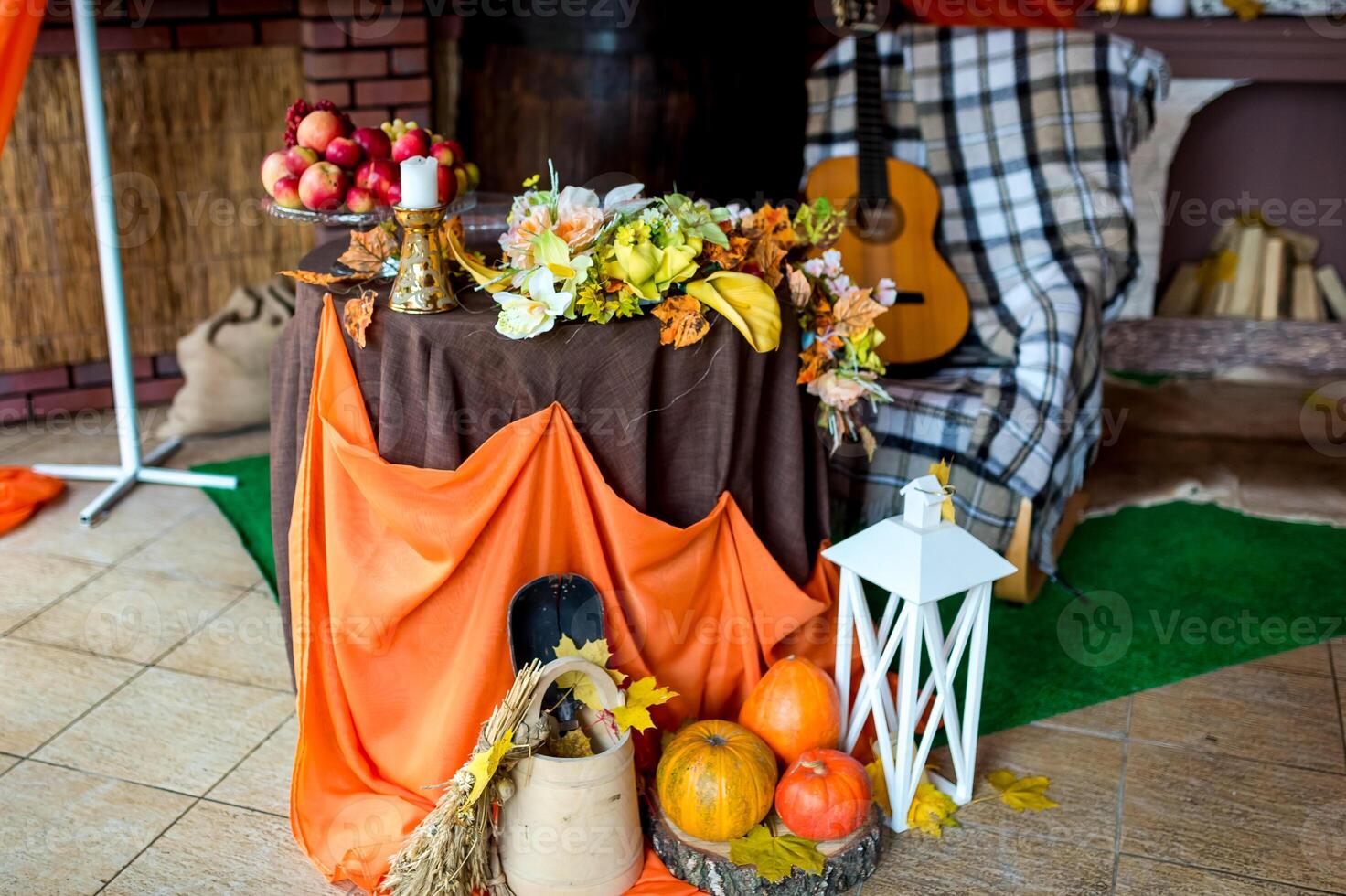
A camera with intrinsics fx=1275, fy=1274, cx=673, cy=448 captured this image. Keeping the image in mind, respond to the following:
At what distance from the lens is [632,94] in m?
3.12

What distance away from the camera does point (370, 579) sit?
1889 millimetres

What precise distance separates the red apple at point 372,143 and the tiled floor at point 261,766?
0.97 metres

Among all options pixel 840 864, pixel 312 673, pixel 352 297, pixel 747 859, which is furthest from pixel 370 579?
pixel 840 864

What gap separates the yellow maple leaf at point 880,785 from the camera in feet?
6.51

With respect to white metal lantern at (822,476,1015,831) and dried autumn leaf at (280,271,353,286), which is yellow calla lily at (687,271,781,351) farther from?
dried autumn leaf at (280,271,353,286)

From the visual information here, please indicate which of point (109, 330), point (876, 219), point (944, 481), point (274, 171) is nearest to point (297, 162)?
point (274, 171)

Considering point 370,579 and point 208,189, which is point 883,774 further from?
point 208,189

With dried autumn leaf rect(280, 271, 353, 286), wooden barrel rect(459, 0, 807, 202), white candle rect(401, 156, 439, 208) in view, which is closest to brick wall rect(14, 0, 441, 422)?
wooden barrel rect(459, 0, 807, 202)

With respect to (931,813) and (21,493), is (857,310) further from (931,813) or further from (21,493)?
(21,493)

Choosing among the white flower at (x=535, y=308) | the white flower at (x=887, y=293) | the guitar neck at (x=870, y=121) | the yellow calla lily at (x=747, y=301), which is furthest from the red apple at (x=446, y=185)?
the guitar neck at (x=870, y=121)

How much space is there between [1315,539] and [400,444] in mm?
2195

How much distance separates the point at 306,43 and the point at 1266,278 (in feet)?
9.76

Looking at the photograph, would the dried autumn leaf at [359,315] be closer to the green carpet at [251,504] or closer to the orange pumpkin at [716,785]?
the orange pumpkin at [716,785]

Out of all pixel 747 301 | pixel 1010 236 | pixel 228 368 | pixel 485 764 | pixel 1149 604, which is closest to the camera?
pixel 485 764
